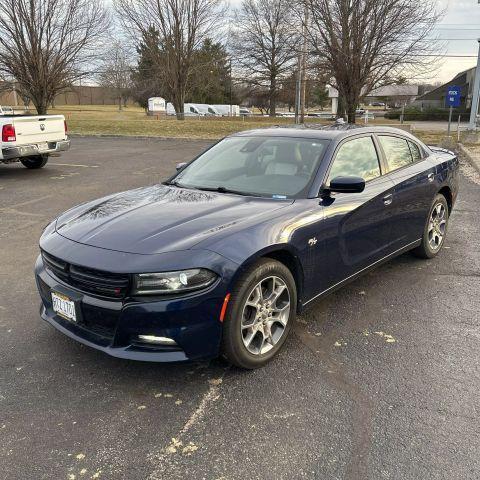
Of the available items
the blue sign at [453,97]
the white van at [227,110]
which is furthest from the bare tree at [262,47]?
the blue sign at [453,97]

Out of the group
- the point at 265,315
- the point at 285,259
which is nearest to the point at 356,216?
the point at 285,259

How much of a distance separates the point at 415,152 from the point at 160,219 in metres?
3.08

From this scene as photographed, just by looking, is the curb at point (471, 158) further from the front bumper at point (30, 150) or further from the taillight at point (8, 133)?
the taillight at point (8, 133)

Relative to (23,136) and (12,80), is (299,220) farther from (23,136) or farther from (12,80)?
(12,80)

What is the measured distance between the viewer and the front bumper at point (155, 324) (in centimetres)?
271

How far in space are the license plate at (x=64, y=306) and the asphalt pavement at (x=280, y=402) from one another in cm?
40

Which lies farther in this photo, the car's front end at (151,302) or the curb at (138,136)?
the curb at (138,136)

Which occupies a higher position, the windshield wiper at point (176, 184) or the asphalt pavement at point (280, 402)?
the windshield wiper at point (176, 184)

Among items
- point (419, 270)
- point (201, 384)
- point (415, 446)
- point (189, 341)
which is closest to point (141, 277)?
point (189, 341)

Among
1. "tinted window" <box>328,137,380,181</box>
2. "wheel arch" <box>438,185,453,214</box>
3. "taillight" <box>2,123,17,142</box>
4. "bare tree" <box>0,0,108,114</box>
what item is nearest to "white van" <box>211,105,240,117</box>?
"bare tree" <box>0,0,108,114</box>

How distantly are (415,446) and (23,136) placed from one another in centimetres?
1024

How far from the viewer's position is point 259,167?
4.11 metres

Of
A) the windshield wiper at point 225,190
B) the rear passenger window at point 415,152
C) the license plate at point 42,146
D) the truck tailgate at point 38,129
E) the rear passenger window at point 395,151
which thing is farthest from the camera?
the license plate at point 42,146

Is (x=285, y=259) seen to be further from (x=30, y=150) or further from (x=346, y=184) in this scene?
(x=30, y=150)
